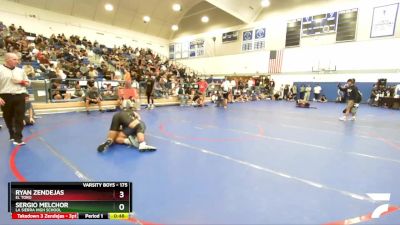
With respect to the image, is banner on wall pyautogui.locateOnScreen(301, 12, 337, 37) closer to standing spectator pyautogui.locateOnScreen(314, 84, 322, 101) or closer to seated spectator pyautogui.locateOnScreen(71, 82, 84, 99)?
standing spectator pyautogui.locateOnScreen(314, 84, 322, 101)

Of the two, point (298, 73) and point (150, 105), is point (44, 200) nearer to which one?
point (150, 105)

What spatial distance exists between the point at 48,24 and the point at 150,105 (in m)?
14.6

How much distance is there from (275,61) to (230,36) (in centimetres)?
563

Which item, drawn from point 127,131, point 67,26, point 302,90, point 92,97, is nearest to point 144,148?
point 127,131

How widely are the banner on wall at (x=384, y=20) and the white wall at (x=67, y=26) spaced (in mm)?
20959

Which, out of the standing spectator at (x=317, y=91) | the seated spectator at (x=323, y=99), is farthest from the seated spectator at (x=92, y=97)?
the seated spectator at (x=323, y=99)

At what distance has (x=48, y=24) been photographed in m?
19.0

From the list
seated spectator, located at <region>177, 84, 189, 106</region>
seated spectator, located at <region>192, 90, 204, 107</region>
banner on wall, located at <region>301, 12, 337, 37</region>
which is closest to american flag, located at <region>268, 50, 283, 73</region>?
banner on wall, located at <region>301, 12, 337, 37</region>

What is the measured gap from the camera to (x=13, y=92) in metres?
4.38

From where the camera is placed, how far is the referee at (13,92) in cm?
432

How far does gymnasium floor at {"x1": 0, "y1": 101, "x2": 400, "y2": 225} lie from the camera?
227cm

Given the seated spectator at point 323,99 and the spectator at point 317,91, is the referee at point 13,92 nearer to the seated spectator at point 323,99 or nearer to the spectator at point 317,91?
the spectator at point 317,91
